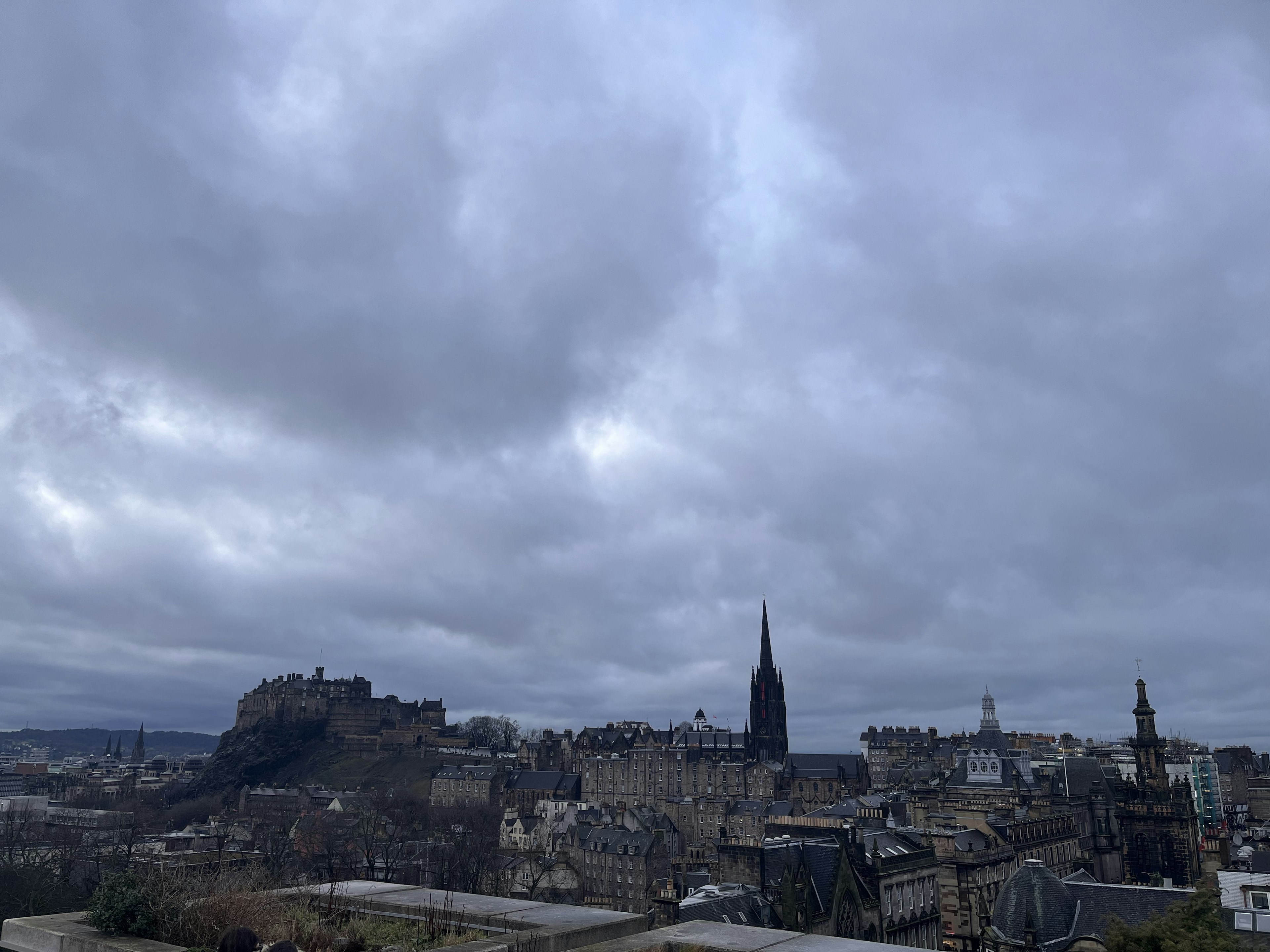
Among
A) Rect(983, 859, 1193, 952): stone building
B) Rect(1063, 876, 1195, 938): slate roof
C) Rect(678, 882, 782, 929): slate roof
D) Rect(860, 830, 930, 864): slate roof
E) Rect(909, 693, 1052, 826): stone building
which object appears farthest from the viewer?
Rect(909, 693, 1052, 826): stone building

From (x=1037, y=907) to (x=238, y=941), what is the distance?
41.7 meters

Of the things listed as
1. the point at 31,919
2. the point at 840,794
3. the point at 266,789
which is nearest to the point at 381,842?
the point at 840,794

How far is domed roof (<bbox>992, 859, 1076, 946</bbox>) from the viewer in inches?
1542

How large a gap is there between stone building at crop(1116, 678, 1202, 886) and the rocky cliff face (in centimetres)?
15775

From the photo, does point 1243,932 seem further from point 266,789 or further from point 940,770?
point 266,789

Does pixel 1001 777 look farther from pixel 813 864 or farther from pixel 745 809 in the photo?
pixel 813 864

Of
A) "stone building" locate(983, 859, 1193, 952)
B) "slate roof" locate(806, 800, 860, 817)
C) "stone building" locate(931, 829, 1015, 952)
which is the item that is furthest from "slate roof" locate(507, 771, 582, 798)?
"stone building" locate(983, 859, 1193, 952)

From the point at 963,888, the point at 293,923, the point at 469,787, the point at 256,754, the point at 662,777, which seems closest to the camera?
the point at 293,923

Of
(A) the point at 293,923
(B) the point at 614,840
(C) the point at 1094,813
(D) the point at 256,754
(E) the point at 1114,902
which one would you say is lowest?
(B) the point at 614,840

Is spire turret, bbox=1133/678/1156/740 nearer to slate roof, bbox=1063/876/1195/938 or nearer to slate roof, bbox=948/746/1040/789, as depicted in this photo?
slate roof, bbox=948/746/1040/789

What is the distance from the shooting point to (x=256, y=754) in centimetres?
18500

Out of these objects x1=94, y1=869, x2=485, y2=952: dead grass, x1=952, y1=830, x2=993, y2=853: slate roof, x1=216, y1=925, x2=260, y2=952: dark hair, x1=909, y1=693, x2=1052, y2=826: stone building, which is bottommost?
x1=952, y1=830, x2=993, y2=853: slate roof

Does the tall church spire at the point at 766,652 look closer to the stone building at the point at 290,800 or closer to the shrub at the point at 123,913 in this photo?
the stone building at the point at 290,800

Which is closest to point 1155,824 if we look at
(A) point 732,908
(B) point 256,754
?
(A) point 732,908
